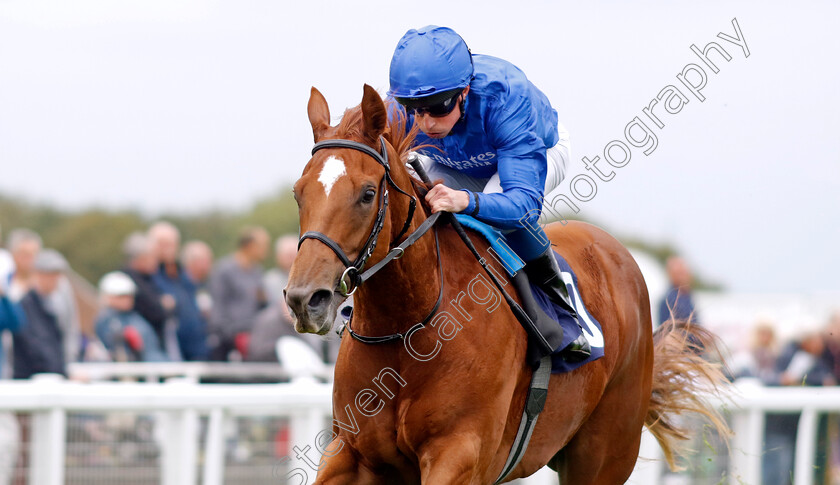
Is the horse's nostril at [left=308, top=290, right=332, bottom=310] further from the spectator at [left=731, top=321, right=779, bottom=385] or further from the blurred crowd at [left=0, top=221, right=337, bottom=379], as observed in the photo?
the spectator at [left=731, top=321, right=779, bottom=385]

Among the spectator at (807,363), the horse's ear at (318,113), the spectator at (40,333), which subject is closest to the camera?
the horse's ear at (318,113)

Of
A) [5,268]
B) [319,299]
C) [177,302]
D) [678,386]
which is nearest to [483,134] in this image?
[319,299]

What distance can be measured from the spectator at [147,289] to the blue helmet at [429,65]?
4443 millimetres

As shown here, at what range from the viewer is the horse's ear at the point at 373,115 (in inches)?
123

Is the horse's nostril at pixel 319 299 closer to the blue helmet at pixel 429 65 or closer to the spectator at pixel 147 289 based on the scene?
the blue helmet at pixel 429 65

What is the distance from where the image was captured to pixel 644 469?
6.59m

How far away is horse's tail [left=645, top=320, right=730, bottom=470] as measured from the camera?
201 inches

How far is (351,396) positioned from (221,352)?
4.69 metres

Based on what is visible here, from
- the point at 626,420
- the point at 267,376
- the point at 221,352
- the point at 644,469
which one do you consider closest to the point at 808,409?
the point at 644,469

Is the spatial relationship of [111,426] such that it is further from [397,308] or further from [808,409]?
[808,409]

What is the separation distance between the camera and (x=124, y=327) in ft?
24.1

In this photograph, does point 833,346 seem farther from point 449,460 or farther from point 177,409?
point 449,460

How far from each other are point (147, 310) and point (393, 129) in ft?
14.8

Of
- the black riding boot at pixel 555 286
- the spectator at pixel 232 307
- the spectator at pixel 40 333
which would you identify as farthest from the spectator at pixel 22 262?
the black riding boot at pixel 555 286
